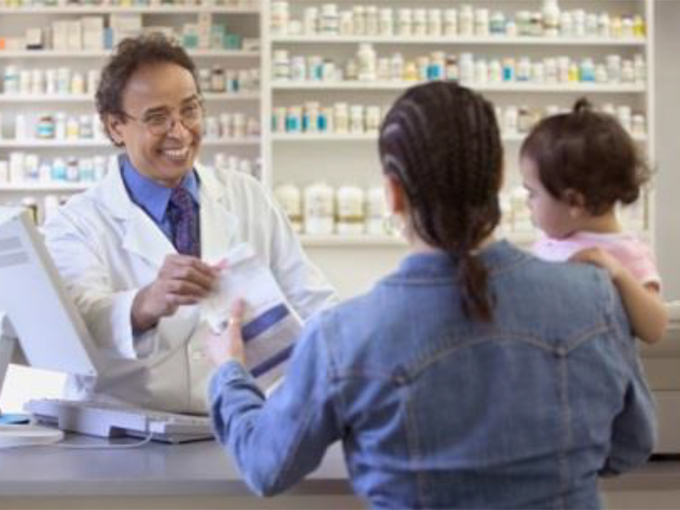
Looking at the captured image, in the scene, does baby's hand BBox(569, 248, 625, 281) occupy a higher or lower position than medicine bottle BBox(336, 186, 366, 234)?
higher

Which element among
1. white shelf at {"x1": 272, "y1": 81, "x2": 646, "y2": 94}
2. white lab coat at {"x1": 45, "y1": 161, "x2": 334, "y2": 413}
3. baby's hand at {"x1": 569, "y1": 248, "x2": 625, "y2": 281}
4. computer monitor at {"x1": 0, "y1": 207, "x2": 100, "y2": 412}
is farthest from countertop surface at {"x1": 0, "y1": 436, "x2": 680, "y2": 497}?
white shelf at {"x1": 272, "y1": 81, "x2": 646, "y2": 94}

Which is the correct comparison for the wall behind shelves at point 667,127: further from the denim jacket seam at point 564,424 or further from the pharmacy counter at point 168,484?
the denim jacket seam at point 564,424

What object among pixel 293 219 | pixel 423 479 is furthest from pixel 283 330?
pixel 293 219

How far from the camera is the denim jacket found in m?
1.34

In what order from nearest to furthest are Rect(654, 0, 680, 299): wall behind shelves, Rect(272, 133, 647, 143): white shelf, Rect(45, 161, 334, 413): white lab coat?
Rect(45, 161, 334, 413): white lab coat
Rect(272, 133, 647, 143): white shelf
Rect(654, 0, 680, 299): wall behind shelves

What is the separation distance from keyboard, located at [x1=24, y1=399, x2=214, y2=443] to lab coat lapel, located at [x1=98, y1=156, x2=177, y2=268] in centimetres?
37

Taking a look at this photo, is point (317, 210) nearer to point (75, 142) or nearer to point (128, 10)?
point (75, 142)

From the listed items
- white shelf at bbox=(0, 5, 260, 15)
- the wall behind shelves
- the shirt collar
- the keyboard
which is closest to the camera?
the keyboard

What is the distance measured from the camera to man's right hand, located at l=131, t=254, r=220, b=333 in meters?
1.80

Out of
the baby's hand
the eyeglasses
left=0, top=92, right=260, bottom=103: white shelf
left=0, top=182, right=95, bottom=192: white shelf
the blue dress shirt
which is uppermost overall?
left=0, top=92, right=260, bottom=103: white shelf

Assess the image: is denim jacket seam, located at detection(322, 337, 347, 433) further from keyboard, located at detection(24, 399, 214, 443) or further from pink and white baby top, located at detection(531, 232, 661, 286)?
keyboard, located at detection(24, 399, 214, 443)

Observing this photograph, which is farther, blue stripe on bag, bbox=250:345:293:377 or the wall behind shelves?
the wall behind shelves

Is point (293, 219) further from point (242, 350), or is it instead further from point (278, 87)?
point (242, 350)

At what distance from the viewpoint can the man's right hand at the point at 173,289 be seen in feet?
5.89
